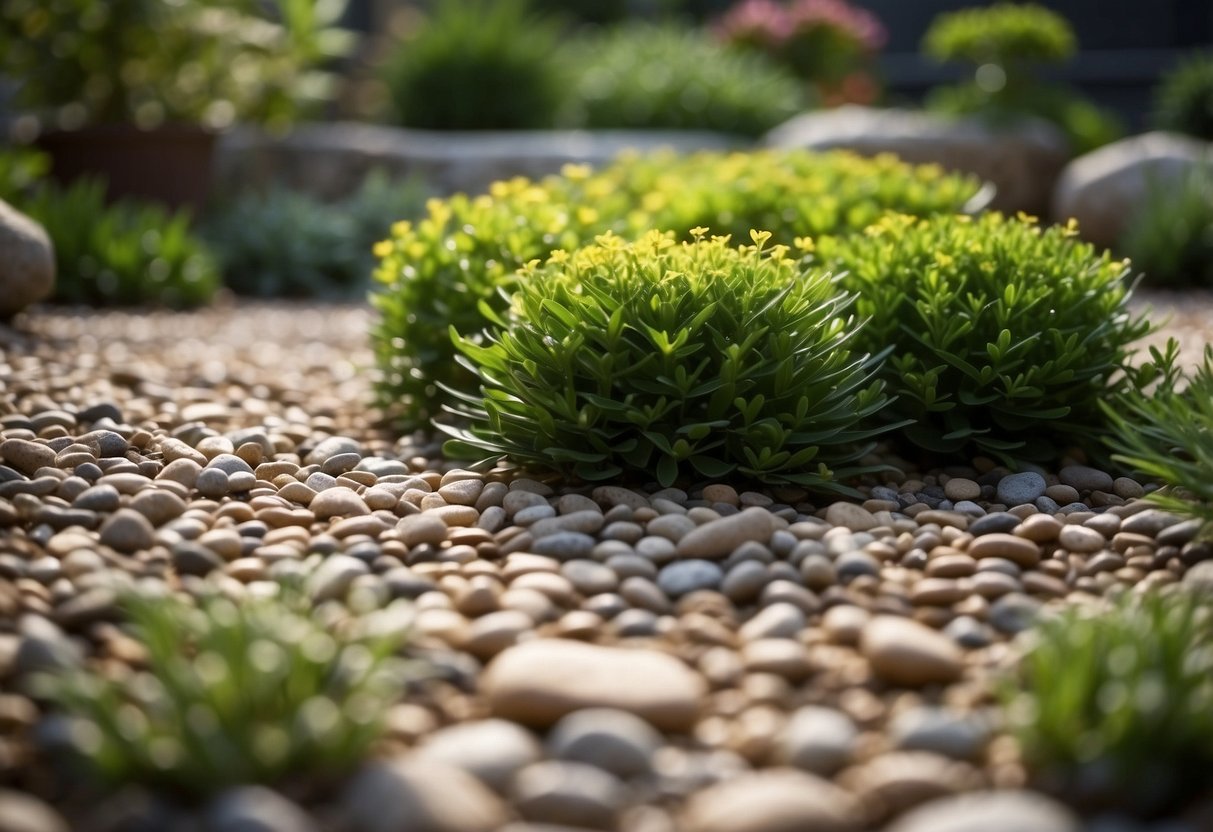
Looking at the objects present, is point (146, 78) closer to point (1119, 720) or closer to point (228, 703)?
point (228, 703)

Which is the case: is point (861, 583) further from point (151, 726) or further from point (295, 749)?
point (151, 726)

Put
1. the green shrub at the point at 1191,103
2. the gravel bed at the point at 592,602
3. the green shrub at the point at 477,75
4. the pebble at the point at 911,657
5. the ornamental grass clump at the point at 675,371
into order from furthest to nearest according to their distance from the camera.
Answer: the green shrub at the point at 477,75, the green shrub at the point at 1191,103, the ornamental grass clump at the point at 675,371, the pebble at the point at 911,657, the gravel bed at the point at 592,602

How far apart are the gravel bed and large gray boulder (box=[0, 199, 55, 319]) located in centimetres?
109

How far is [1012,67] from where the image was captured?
8586 mm

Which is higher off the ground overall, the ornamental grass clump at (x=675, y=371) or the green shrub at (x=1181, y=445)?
the green shrub at (x=1181, y=445)

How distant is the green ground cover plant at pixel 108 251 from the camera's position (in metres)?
5.71

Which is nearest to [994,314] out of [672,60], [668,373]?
[668,373]

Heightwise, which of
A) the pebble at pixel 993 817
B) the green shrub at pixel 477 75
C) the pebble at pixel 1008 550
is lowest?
the pebble at pixel 993 817

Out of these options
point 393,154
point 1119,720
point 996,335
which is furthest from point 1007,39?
point 1119,720

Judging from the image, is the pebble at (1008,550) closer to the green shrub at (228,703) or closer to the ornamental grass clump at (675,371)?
the ornamental grass clump at (675,371)

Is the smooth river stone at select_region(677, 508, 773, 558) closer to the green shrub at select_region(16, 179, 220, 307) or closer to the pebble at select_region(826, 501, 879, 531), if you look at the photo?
the pebble at select_region(826, 501, 879, 531)

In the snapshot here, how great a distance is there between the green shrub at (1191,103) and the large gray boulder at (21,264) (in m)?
7.67

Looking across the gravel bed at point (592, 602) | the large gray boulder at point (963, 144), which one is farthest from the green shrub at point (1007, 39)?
the gravel bed at point (592, 602)

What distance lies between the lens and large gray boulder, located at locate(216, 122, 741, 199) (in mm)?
7848
